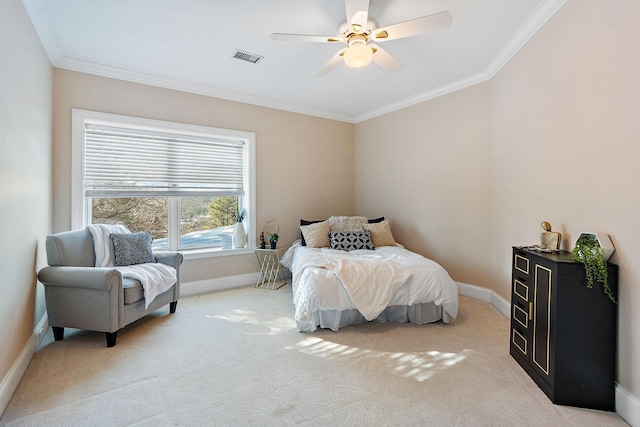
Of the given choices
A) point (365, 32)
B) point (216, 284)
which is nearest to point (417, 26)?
point (365, 32)

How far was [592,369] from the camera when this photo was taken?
175 cm

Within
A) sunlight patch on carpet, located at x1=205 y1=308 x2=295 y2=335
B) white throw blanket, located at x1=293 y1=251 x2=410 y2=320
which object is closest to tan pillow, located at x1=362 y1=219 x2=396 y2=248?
white throw blanket, located at x1=293 y1=251 x2=410 y2=320

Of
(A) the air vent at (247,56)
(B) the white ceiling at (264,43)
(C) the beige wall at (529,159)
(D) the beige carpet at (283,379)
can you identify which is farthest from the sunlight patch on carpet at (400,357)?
(A) the air vent at (247,56)

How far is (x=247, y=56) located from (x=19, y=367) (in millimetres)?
3057

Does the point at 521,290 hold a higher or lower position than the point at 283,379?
higher

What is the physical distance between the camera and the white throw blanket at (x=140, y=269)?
268 centimetres

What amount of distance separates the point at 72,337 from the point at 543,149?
427 centimetres

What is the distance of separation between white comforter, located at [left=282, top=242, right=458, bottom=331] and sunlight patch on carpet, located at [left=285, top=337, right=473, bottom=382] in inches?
11.6

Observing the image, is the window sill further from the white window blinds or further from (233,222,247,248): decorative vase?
the white window blinds

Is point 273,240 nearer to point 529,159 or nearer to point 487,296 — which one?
point 487,296

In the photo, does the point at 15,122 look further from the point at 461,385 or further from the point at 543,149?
the point at 543,149

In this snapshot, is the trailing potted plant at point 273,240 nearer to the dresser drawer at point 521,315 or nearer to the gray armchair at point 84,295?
the gray armchair at point 84,295

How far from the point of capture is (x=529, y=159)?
2.70 metres

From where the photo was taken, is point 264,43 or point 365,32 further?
point 264,43
